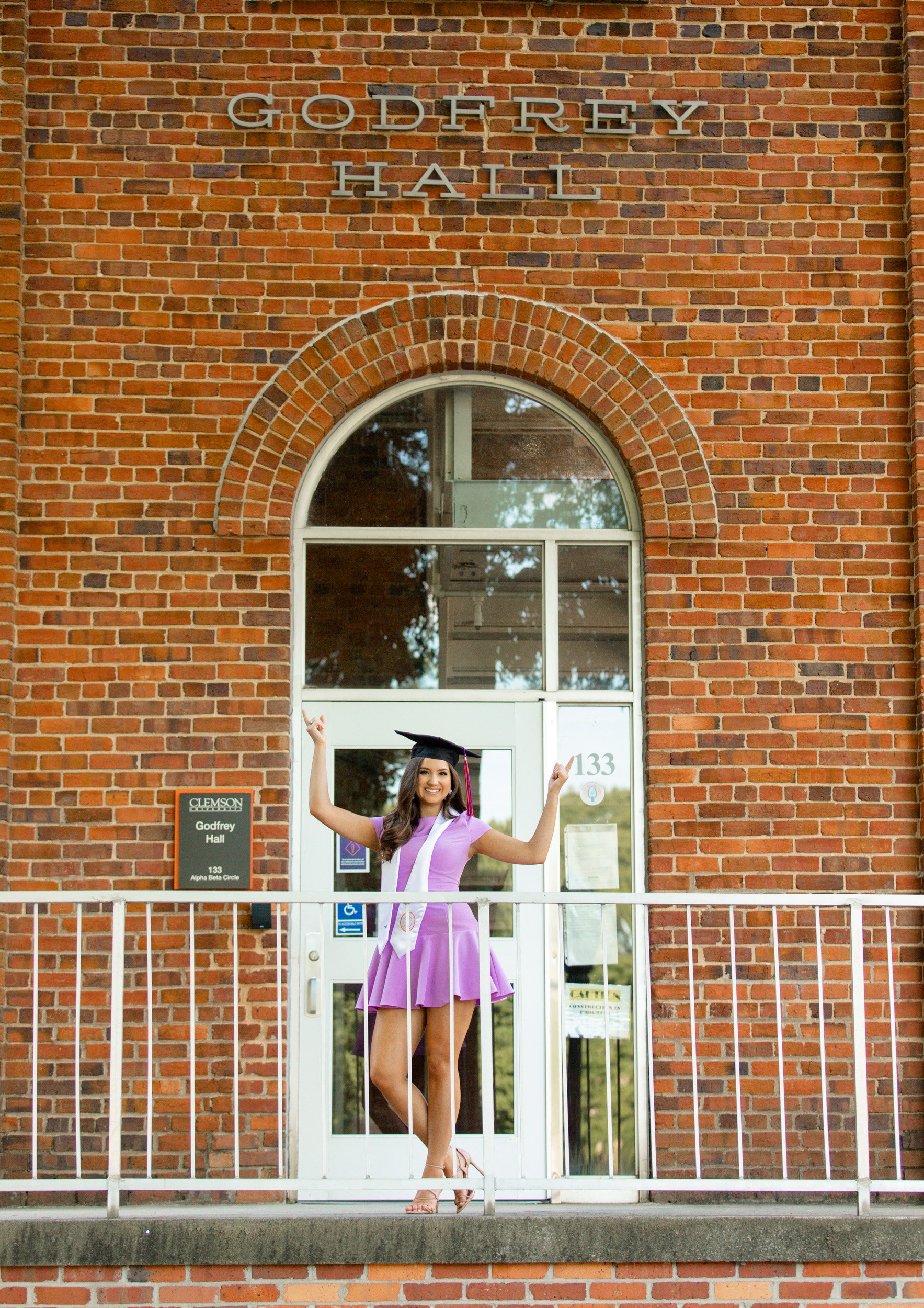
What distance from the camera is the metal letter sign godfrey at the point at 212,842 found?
18.1 feet

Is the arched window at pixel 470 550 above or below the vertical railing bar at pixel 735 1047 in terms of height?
above

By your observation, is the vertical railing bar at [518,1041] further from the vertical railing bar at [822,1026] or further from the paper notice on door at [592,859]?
the vertical railing bar at [822,1026]

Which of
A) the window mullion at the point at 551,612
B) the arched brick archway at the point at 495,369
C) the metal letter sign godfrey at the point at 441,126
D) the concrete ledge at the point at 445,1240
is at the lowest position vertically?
the concrete ledge at the point at 445,1240

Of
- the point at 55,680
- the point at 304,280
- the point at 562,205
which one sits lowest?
the point at 55,680

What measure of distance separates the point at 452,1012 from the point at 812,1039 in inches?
74.3

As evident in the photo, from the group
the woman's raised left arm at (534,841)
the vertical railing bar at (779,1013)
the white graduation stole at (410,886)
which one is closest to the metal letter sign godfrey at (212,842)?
the white graduation stole at (410,886)

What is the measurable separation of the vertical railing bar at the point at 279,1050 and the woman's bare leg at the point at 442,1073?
3.04 feet

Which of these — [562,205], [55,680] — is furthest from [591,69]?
[55,680]

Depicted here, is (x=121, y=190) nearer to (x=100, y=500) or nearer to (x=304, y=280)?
(x=304, y=280)

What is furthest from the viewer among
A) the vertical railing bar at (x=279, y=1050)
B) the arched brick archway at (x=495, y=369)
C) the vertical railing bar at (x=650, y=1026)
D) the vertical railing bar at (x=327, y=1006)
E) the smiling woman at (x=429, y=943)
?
the arched brick archway at (x=495, y=369)

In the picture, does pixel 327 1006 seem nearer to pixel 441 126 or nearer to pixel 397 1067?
pixel 397 1067

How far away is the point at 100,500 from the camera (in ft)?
18.9

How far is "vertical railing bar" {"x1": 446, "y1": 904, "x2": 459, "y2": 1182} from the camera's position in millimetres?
4438

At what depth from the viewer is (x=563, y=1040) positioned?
464cm
